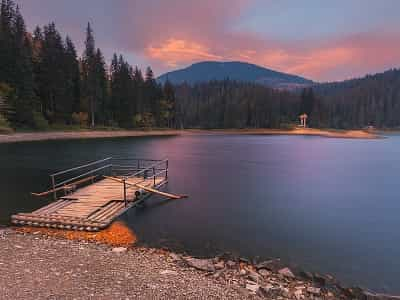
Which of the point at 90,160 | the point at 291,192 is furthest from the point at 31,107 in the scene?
the point at 291,192

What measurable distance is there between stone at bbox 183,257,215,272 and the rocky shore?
30 mm

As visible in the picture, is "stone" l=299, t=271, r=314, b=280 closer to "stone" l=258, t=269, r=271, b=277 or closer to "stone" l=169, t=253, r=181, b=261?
"stone" l=258, t=269, r=271, b=277

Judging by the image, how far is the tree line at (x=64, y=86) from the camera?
52500mm

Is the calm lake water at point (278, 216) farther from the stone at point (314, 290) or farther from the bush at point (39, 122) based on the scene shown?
the bush at point (39, 122)

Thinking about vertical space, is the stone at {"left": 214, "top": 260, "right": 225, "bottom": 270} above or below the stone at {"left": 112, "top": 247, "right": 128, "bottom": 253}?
below

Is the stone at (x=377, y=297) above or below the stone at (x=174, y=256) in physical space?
below

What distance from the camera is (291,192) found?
19.3 metres

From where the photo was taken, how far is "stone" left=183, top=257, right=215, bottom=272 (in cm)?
793

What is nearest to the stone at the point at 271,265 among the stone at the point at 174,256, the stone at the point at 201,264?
the stone at the point at 201,264

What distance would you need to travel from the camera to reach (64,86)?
63500mm

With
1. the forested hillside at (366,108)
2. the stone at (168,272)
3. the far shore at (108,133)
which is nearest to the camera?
the stone at (168,272)

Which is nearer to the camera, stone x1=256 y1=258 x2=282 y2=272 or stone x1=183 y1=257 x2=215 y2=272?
stone x1=183 y1=257 x2=215 y2=272

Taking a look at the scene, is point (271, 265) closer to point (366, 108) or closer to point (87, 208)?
point (87, 208)

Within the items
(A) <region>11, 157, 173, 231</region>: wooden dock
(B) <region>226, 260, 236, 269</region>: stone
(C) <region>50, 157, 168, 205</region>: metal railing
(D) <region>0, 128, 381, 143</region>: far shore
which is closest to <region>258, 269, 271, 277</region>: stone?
(B) <region>226, 260, 236, 269</region>: stone
